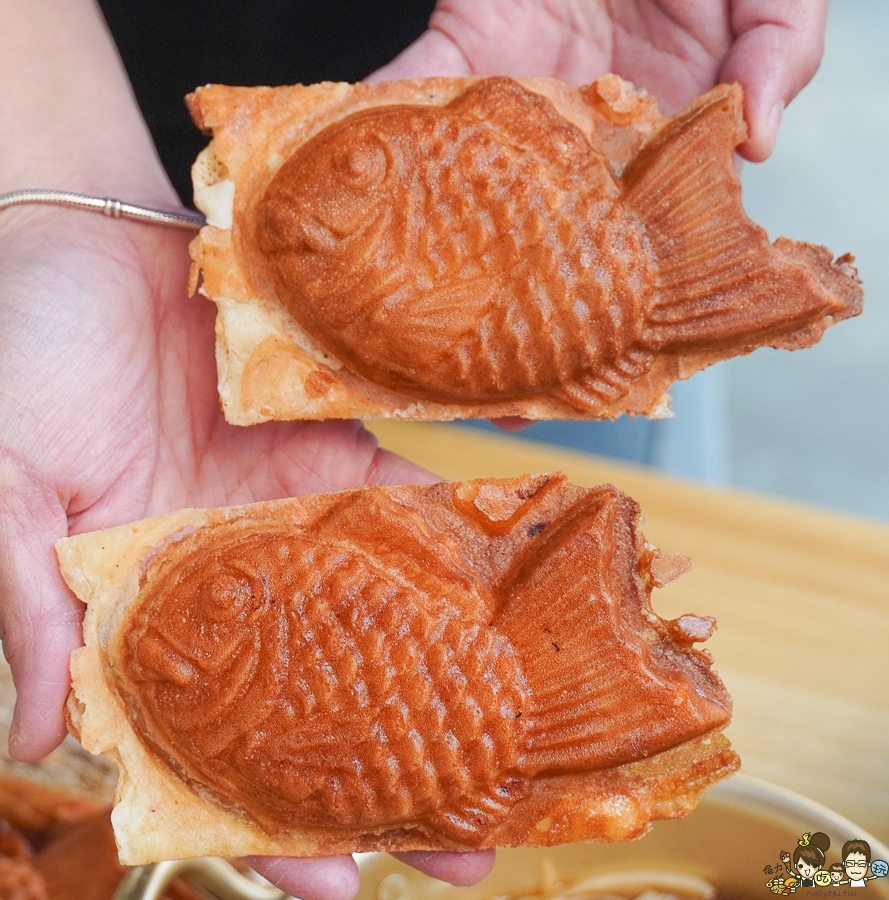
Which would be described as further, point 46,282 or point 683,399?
point 683,399

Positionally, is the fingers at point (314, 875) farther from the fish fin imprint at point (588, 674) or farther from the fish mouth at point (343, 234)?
the fish mouth at point (343, 234)

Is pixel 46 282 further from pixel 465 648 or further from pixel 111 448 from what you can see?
pixel 465 648

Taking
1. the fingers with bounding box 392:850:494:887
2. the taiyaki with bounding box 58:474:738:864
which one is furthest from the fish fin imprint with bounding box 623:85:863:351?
the fingers with bounding box 392:850:494:887

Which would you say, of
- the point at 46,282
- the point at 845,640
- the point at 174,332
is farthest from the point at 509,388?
the point at 845,640

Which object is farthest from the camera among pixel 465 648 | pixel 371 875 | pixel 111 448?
pixel 111 448

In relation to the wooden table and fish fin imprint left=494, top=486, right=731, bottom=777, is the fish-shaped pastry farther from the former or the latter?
Answer: the wooden table

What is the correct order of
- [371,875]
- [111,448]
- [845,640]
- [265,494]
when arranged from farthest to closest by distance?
1. [845,640]
2. [265,494]
3. [111,448]
4. [371,875]

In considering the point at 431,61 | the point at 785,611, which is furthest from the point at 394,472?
the point at 785,611
